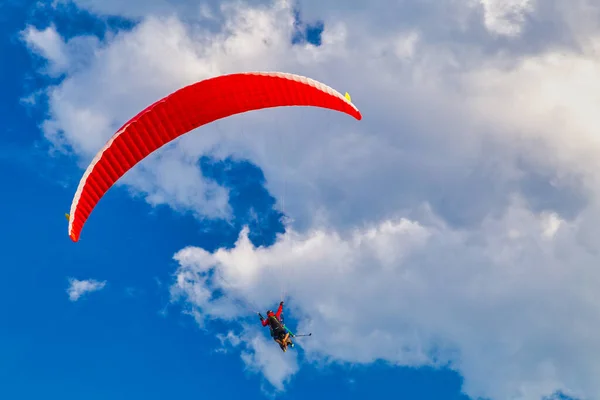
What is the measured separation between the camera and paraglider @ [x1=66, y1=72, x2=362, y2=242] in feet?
92.1

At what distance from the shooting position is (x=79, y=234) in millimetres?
28422

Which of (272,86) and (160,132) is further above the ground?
(272,86)

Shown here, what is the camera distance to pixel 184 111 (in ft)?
94.8

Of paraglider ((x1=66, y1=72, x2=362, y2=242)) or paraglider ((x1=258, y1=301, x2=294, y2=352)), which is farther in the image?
paraglider ((x1=258, y1=301, x2=294, y2=352))

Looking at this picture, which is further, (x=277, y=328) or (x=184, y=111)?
(x=277, y=328)

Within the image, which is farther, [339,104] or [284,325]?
[284,325]

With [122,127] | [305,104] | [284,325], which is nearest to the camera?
[122,127]

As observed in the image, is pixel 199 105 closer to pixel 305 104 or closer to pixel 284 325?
pixel 305 104

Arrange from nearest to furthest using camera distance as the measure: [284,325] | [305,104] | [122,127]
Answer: [122,127]
[305,104]
[284,325]

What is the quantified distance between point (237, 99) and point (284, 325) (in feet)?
42.3

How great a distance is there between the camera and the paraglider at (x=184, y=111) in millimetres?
28078

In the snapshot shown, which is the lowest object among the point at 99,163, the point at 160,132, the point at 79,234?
the point at 79,234

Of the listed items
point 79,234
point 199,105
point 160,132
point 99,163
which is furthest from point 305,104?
point 79,234

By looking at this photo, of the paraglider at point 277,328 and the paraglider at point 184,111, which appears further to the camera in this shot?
the paraglider at point 277,328
